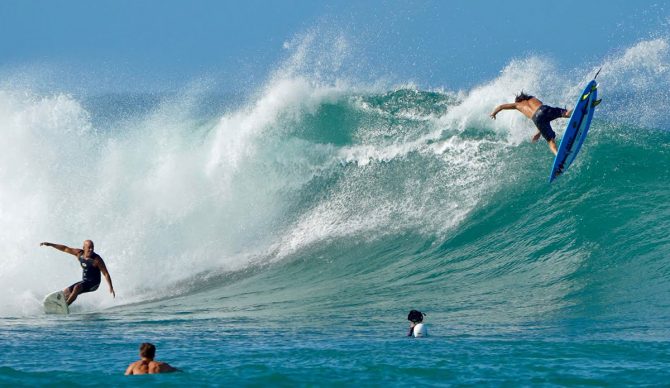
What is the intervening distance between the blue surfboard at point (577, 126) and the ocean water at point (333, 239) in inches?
43.0

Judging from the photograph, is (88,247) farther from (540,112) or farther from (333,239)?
(540,112)

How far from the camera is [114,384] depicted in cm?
618

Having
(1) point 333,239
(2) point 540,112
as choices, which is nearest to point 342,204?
(1) point 333,239

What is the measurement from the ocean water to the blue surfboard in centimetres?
109

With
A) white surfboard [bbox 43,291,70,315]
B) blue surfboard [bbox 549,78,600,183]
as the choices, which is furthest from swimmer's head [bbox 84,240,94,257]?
blue surfboard [bbox 549,78,600,183]

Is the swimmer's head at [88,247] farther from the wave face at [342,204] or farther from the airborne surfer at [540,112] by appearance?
the airborne surfer at [540,112]

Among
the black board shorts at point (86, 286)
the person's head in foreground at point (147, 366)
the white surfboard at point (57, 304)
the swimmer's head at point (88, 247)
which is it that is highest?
the swimmer's head at point (88, 247)

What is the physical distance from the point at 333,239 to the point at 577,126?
184 inches

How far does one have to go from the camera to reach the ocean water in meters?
7.23

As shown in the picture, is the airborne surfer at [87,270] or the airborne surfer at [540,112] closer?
the airborne surfer at [87,270]

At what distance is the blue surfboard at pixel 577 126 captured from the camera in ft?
39.4

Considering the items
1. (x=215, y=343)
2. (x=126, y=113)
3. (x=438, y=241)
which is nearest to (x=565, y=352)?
(x=215, y=343)

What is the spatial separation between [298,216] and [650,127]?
7311 millimetres

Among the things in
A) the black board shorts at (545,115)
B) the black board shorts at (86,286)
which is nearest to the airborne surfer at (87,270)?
the black board shorts at (86,286)
